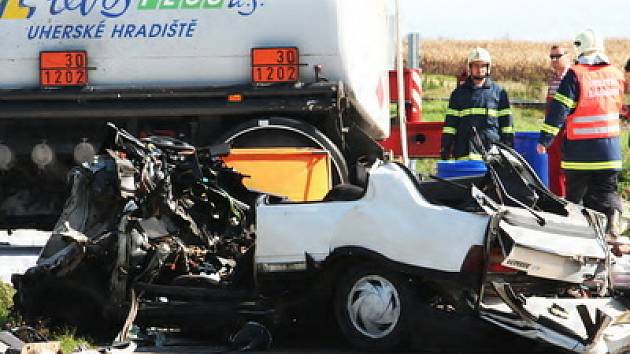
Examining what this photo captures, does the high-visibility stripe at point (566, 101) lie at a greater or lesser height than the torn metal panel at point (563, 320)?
greater

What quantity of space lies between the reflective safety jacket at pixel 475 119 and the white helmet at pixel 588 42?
163 cm

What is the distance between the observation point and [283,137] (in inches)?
488

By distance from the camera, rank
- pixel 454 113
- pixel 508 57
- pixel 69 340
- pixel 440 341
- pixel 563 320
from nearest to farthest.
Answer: pixel 563 320 < pixel 440 341 < pixel 69 340 < pixel 454 113 < pixel 508 57

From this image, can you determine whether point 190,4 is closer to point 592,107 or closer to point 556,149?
point 592,107

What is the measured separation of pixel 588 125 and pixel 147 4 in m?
3.93

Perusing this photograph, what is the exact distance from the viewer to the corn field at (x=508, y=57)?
4025cm

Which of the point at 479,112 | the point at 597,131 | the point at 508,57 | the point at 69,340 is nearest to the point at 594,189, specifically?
the point at 597,131

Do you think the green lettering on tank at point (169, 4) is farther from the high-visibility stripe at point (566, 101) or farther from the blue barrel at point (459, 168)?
the high-visibility stripe at point (566, 101)

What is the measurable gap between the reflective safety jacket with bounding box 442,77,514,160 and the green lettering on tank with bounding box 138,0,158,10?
10.8ft

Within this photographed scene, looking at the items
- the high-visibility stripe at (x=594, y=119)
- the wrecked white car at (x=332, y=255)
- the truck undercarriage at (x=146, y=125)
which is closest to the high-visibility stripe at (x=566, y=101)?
the high-visibility stripe at (x=594, y=119)

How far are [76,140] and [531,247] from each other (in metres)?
6.20

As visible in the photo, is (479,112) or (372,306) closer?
(372,306)

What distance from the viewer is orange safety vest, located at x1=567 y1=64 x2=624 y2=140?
12.3m

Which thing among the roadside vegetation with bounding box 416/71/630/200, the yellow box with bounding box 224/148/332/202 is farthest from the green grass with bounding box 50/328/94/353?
the roadside vegetation with bounding box 416/71/630/200
